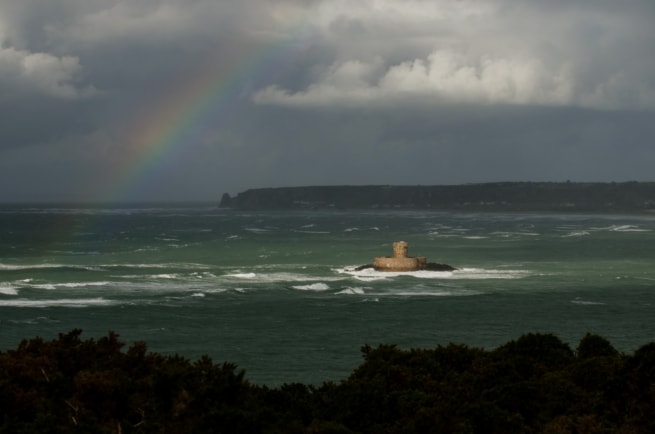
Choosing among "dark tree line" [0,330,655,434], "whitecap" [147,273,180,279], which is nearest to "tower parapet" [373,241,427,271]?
"whitecap" [147,273,180,279]

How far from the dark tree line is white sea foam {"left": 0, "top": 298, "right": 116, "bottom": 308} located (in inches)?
1981

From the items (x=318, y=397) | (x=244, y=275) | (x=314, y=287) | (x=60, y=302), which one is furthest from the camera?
(x=244, y=275)

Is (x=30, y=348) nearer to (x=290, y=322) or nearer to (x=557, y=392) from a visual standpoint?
(x=557, y=392)

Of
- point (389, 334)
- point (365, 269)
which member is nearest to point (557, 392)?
point (389, 334)

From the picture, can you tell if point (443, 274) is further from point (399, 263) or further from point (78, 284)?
point (78, 284)

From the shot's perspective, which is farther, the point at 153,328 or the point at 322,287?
the point at 322,287

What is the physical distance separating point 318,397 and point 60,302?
5800 centimetres

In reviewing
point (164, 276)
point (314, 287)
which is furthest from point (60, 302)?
point (164, 276)

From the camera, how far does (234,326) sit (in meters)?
68.1

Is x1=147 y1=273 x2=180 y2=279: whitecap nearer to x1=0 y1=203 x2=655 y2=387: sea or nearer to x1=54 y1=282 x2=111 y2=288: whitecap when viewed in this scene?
x1=0 y1=203 x2=655 y2=387: sea

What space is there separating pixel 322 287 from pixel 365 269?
18046 millimetres

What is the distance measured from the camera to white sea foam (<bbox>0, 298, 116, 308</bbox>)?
79.5 m

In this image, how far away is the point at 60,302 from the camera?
8169 centimetres

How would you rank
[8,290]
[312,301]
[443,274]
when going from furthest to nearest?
[443,274], [8,290], [312,301]
